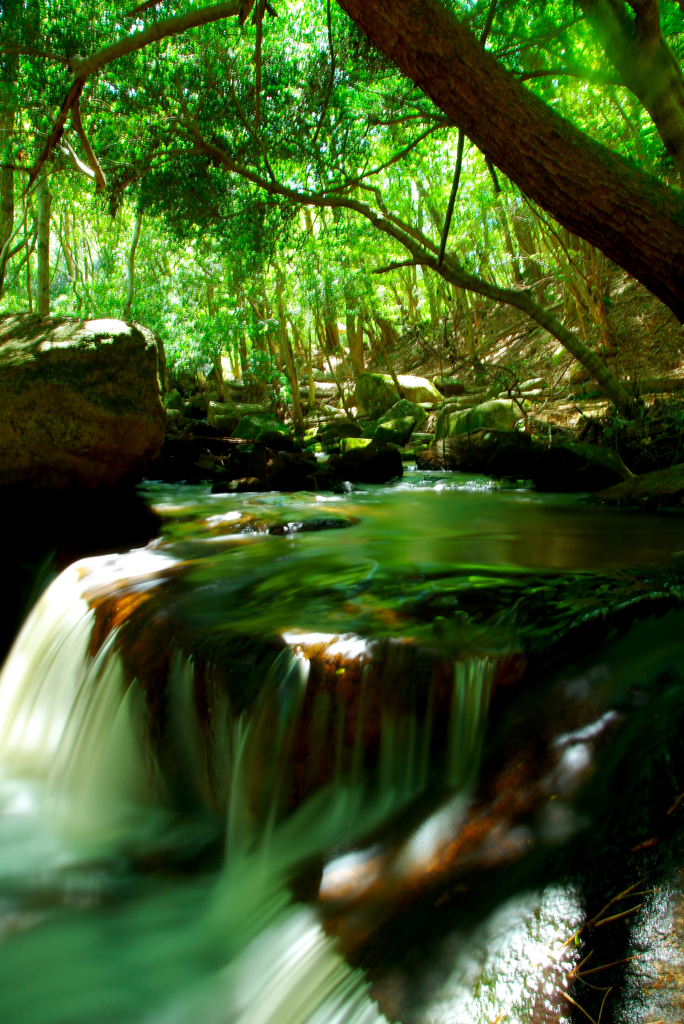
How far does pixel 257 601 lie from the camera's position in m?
3.81

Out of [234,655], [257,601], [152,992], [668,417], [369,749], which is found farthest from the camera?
[668,417]

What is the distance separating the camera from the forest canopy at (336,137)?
440 centimetres

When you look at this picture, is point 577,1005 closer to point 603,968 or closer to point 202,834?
point 603,968

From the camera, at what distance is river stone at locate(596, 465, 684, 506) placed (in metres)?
7.08

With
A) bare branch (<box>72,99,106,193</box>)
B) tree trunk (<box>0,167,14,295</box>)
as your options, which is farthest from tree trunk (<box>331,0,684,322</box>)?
tree trunk (<box>0,167,14,295</box>)

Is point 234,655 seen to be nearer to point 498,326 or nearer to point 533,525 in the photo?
point 533,525

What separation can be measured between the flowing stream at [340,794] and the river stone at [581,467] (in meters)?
5.24

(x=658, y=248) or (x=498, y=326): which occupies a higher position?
(x=498, y=326)

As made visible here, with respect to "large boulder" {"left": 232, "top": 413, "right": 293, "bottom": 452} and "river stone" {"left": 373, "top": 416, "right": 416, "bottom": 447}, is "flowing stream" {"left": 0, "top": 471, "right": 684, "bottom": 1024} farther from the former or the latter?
"river stone" {"left": 373, "top": 416, "right": 416, "bottom": 447}

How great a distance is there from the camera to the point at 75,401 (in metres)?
6.20

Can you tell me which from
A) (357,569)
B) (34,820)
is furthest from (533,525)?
(34,820)

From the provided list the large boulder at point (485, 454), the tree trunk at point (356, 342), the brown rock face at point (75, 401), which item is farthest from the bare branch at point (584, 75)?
the tree trunk at point (356, 342)

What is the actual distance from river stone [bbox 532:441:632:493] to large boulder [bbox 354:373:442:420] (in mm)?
9863

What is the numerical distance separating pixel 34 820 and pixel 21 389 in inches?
163
